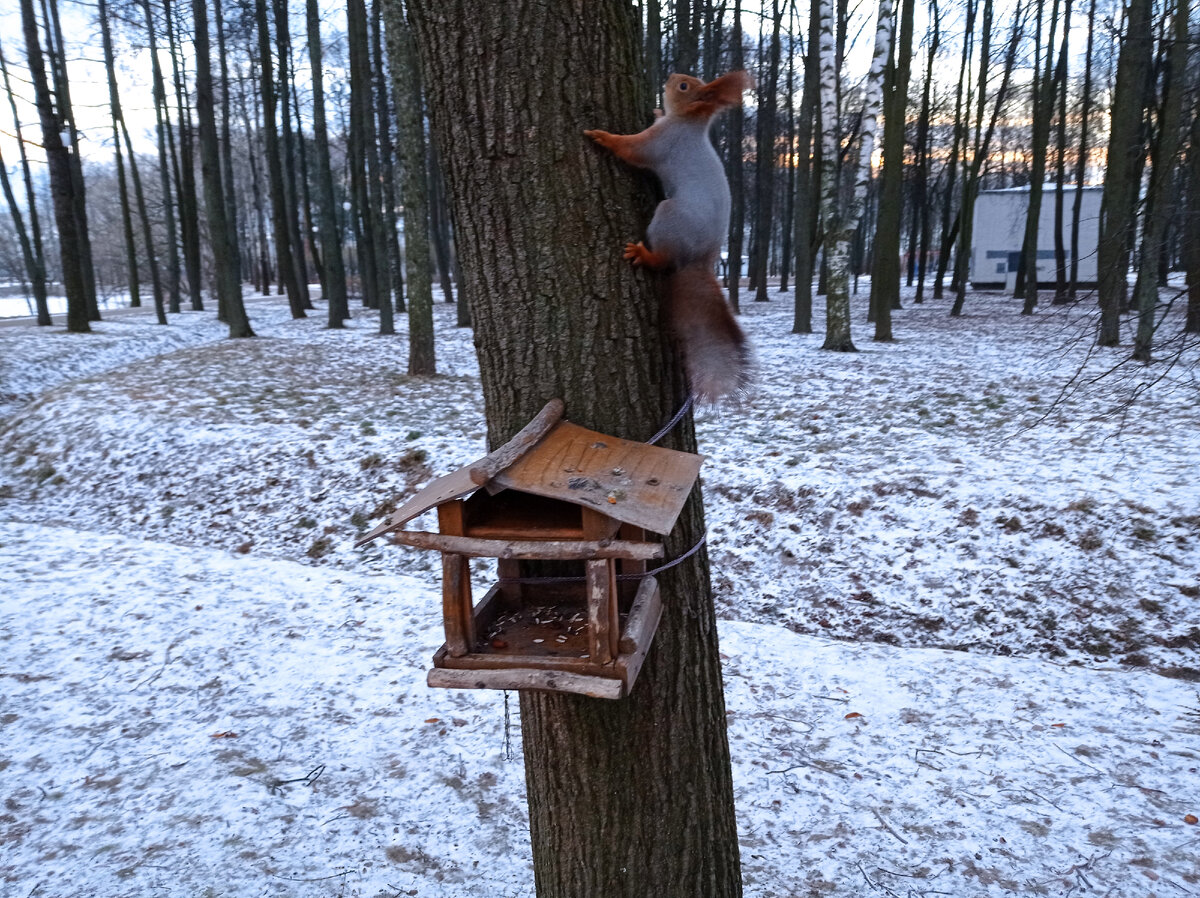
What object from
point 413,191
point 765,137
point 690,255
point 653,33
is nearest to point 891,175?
point 653,33

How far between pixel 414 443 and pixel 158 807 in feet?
14.5

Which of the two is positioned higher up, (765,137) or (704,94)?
(765,137)

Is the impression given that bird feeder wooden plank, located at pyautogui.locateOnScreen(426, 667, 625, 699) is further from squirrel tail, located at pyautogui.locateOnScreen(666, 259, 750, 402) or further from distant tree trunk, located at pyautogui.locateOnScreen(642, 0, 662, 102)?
distant tree trunk, located at pyautogui.locateOnScreen(642, 0, 662, 102)

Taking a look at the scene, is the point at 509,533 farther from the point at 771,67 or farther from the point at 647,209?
the point at 771,67

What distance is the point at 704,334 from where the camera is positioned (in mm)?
1969

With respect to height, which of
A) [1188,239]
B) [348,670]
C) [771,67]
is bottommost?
[348,670]

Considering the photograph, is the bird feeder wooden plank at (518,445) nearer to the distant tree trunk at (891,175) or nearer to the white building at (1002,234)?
the distant tree trunk at (891,175)

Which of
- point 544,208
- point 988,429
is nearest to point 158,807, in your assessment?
point 544,208

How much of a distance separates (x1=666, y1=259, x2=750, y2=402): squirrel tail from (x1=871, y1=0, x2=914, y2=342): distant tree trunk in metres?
12.6

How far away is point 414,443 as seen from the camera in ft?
25.1

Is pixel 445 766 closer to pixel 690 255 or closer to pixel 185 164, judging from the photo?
pixel 690 255

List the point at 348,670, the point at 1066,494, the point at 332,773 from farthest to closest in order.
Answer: the point at 1066,494, the point at 348,670, the point at 332,773

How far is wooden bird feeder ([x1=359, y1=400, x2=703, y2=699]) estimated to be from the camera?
161 centimetres

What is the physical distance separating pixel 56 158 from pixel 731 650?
1692cm
